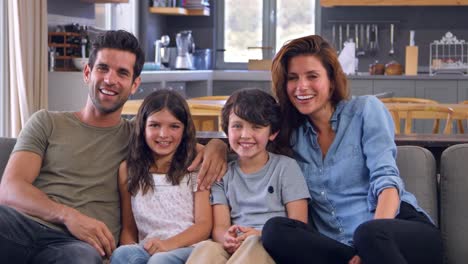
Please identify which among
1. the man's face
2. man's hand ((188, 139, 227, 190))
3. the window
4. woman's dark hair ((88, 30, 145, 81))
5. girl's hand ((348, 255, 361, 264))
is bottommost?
girl's hand ((348, 255, 361, 264))

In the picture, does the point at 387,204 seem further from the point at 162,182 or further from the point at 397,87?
the point at 397,87

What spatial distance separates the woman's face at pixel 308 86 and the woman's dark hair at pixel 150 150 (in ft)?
1.18

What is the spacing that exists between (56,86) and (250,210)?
3.57m

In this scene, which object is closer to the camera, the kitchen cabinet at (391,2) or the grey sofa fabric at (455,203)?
the grey sofa fabric at (455,203)

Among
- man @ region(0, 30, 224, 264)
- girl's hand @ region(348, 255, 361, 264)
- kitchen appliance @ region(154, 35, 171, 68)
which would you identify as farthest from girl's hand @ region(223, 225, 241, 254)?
kitchen appliance @ region(154, 35, 171, 68)

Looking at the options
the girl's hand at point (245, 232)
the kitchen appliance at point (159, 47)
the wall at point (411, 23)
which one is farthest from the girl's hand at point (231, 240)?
the wall at point (411, 23)

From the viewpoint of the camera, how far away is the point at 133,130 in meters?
2.62

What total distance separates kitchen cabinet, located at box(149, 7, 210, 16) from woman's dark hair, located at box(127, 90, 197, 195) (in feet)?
17.7

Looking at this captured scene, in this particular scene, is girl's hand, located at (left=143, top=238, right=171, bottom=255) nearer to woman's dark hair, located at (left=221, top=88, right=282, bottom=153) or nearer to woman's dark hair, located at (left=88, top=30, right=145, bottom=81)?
→ woman's dark hair, located at (left=221, top=88, right=282, bottom=153)

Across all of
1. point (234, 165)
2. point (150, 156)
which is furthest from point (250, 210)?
point (150, 156)

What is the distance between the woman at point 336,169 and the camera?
221 cm

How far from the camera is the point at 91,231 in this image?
2354 millimetres

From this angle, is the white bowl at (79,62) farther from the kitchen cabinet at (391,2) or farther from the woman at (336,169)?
the woman at (336,169)

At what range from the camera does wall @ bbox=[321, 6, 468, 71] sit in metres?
8.26
